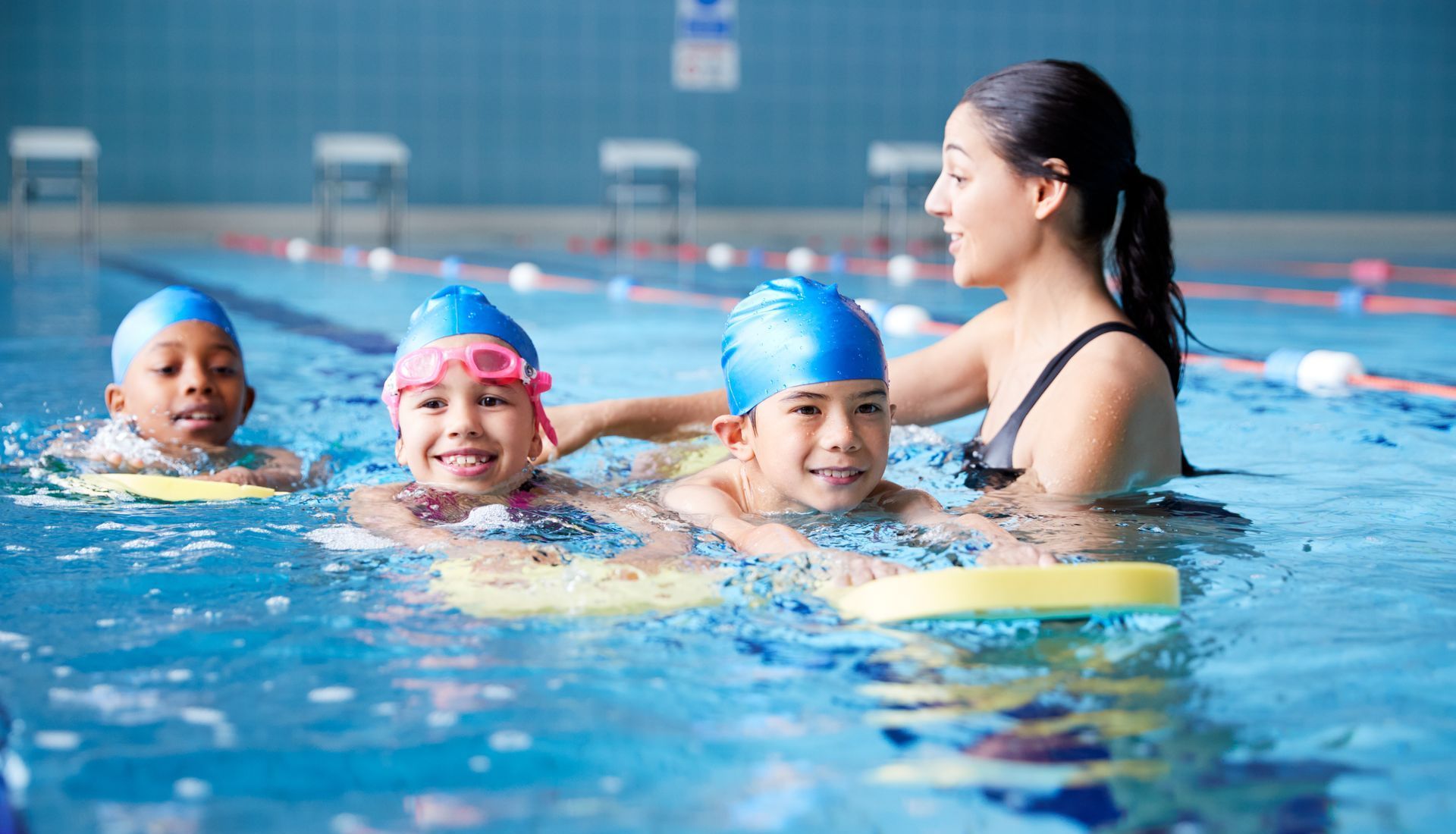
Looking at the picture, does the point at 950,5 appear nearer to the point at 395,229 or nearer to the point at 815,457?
the point at 395,229

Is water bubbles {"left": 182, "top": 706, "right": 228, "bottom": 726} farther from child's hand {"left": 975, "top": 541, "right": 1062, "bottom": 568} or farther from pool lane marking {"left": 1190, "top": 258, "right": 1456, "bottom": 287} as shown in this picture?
pool lane marking {"left": 1190, "top": 258, "right": 1456, "bottom": 287}

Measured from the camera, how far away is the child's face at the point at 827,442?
2555 millimetres

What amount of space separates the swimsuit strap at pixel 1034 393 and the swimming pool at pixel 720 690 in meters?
0.13

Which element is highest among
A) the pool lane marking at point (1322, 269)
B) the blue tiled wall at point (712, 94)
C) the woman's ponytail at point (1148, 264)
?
the blue tiled wall at point (712, 94)

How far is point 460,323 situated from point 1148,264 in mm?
1399

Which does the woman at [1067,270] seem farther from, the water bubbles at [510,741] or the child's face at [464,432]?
the water bubbles at [510,741]

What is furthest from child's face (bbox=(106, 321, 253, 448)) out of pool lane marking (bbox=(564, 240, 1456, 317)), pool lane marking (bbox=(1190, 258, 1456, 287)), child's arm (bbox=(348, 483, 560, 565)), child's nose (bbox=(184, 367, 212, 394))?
pool lane marking (bbox=(1190, 258, 1456, 287))

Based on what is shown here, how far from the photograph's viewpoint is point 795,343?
2629mm

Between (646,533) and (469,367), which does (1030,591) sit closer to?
(646,533)

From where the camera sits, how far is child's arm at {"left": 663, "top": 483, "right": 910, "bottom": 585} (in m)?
2.15

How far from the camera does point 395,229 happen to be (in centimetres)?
1438

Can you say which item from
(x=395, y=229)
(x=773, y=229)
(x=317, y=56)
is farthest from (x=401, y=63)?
Answer: (x=773, y=229)

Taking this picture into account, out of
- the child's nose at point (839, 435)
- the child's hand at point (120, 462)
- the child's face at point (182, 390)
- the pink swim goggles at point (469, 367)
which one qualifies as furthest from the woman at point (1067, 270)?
the child's hand at point (120, 462)

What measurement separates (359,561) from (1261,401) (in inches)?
140
